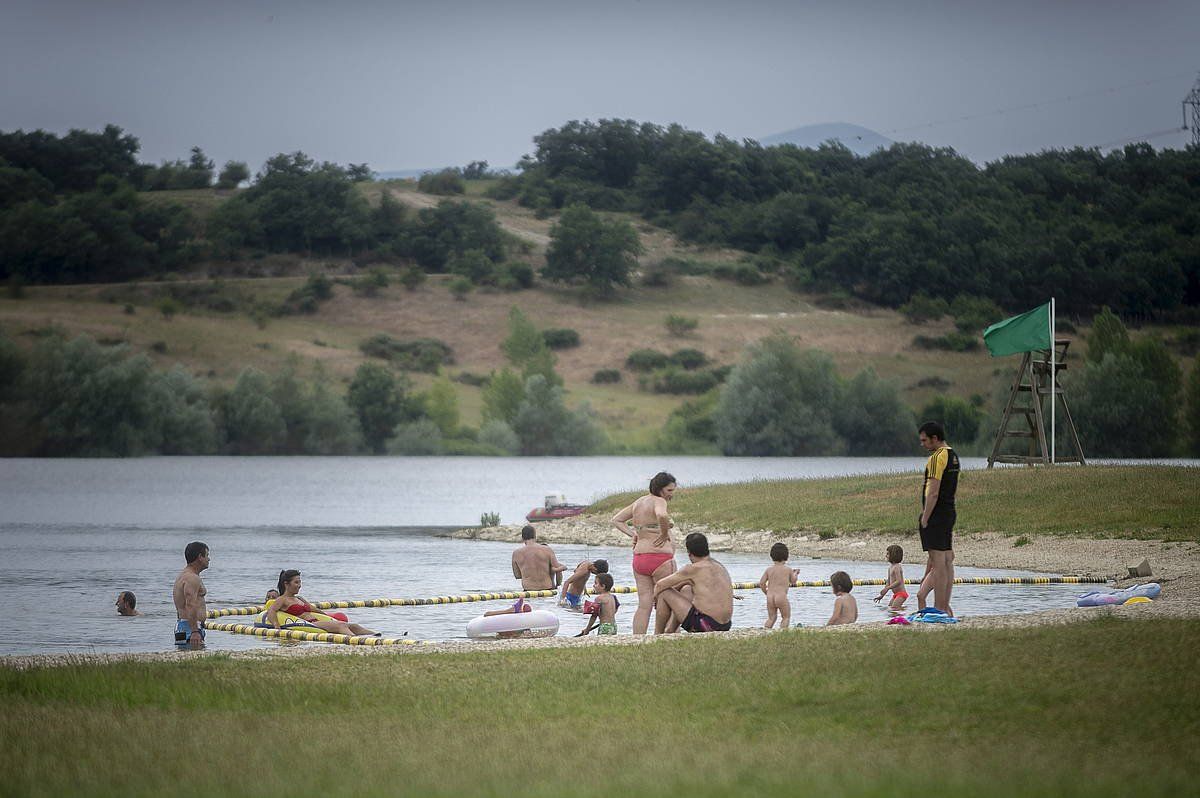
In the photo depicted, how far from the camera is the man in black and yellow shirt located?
1739 cm

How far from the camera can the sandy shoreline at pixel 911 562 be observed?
652 inches

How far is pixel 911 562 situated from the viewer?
3247 centimetres

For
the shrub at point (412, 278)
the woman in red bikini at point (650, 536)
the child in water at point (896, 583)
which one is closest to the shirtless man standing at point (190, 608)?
the woman in red bikini at point (650, 536)

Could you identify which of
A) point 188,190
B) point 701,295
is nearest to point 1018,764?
point 701,295

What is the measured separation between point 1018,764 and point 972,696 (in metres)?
2.32

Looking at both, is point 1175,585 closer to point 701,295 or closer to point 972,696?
point 972,696

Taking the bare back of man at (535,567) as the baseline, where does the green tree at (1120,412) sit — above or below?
above

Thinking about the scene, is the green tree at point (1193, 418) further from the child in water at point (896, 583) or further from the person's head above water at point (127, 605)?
the person's head above water at point (127, 605)

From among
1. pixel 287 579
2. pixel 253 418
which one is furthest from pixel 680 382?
pixel 287 579

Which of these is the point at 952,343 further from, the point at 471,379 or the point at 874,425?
the point at 471,379

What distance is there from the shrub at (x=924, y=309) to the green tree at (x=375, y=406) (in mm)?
61249

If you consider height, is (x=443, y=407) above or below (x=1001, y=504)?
above

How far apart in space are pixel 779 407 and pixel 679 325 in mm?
49703

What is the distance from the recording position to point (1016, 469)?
134 feet
